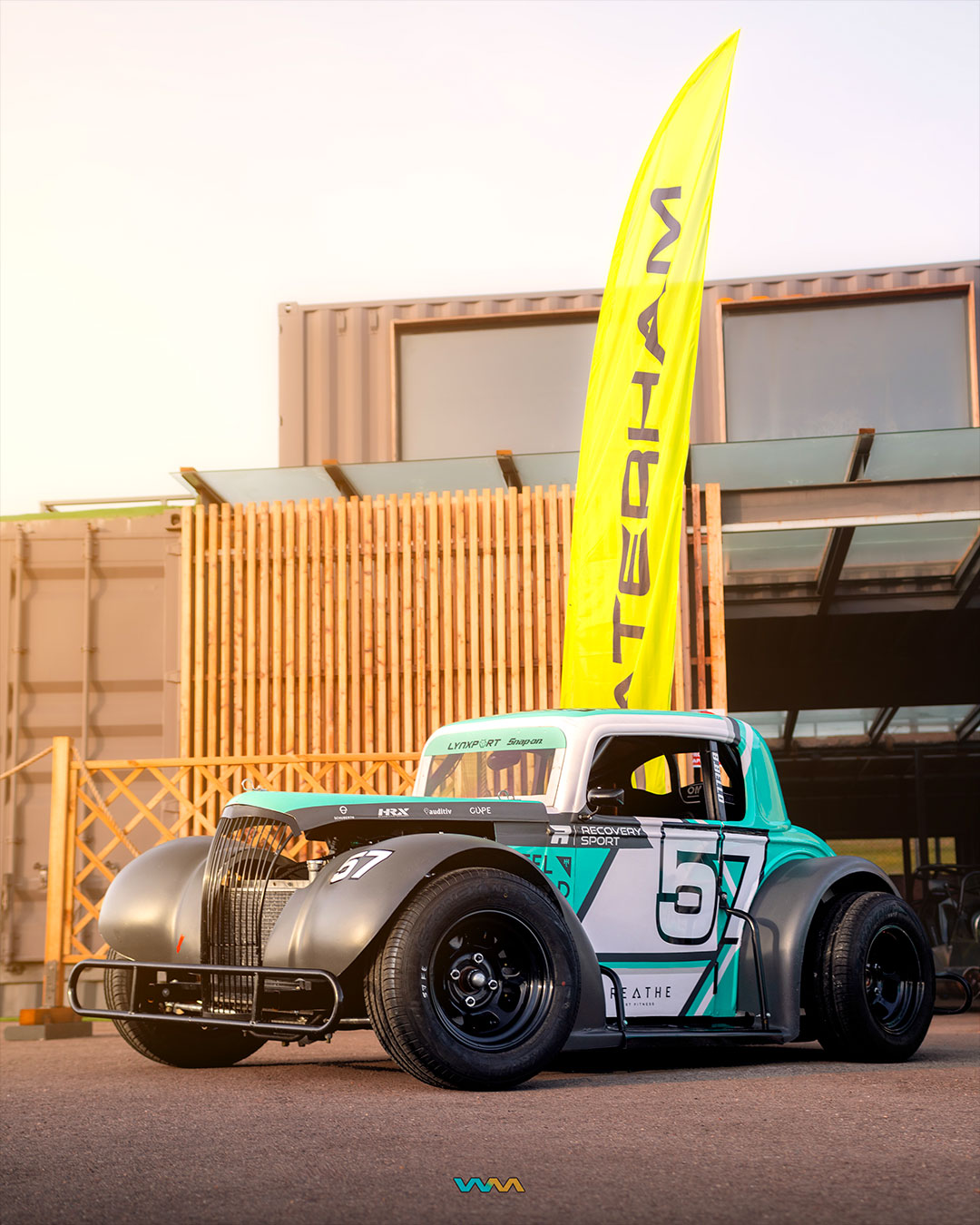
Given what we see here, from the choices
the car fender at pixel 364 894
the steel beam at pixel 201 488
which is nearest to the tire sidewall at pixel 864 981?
the car fender at pixel 364 894

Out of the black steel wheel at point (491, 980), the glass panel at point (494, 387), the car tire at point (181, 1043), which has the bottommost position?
the car tire at point (181, 1043)

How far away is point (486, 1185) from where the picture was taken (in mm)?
3484

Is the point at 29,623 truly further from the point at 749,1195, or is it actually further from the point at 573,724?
the point at 749,1195

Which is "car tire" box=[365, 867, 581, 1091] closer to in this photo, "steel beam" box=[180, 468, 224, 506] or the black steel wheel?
the black steel wheel

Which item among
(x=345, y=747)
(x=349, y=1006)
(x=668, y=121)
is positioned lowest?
(x=349, y=1006)

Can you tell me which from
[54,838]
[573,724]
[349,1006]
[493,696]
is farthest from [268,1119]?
[493,696]

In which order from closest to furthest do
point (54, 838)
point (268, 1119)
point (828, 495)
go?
point (268, 1119)
point (54, 838)
point (828, 495)

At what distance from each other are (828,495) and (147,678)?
6.30 metres

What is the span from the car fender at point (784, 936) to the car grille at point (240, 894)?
7.22 ft

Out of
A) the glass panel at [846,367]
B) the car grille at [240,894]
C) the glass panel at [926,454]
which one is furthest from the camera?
the glass panel at [846,367]

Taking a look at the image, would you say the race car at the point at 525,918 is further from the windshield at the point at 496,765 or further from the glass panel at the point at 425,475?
the glass panel at the point at 425,475

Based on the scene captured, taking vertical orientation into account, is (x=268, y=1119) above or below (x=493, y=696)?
below

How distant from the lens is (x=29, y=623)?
13.2 meters

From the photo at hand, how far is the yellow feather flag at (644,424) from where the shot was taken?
9.15 meters
